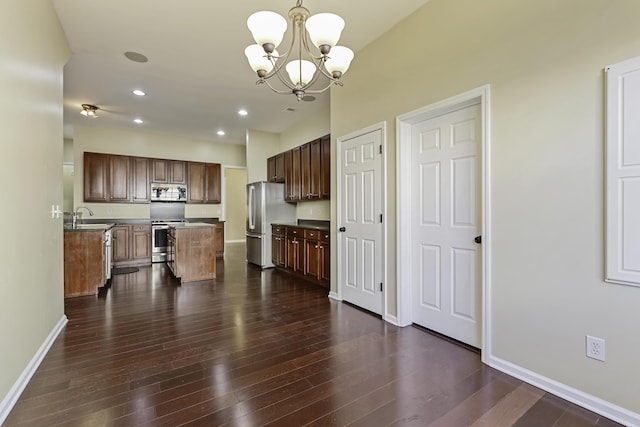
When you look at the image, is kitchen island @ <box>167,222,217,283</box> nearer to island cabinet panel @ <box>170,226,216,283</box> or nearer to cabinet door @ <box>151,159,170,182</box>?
island cabinet panel @ <box>170,226,216,283</box>

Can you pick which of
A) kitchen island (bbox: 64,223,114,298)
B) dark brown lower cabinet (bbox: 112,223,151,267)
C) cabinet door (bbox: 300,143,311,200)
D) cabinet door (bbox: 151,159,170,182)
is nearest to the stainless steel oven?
dark brown lower cabinet (bbox: 112,223,151,267)

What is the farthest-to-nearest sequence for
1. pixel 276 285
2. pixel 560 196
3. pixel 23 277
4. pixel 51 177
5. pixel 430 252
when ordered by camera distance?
pixel 276 285 → pixel 430 252 → pixel 51 177 → pixel 23 277 → pixel 560 196

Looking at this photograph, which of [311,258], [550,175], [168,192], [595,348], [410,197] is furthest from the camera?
[168,192]

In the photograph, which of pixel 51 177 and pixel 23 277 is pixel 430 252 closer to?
pixel 23 277

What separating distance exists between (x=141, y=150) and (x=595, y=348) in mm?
7932

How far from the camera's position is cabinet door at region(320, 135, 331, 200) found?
4.63 meters

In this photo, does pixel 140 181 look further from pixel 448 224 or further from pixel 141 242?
pixel 448 224

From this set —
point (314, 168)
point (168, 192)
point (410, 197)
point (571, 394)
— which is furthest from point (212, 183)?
point (571, 394)

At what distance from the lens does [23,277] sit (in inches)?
78.1

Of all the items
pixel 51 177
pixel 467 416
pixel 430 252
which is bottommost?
pixel 467 416

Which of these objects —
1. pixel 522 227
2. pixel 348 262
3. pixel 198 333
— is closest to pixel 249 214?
pixel 348 262

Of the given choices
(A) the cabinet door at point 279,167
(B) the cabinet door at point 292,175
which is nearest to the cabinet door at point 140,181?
(A) the cabinet door at point 279,167

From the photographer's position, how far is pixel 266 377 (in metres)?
2.02

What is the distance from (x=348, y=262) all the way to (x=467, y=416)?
211cm
